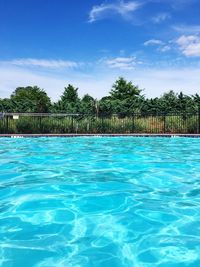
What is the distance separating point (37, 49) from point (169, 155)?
19571 millimetres

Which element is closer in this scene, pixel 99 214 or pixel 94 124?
pixel 99 214

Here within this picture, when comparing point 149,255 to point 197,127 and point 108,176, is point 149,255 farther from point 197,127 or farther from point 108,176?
point 197,127

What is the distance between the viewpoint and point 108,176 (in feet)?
26.7

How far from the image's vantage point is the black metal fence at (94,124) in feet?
66.7

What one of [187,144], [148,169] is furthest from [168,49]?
[148,169]

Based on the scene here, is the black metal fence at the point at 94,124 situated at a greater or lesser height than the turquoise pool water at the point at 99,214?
greater

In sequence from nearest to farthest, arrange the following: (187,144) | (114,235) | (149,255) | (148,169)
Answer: (149,255) < (114,235) < (148,169) < (187,144)

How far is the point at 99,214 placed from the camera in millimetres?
5277

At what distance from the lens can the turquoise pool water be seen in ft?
12.5

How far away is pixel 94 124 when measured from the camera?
2095cm

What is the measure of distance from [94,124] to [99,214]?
1576 cm

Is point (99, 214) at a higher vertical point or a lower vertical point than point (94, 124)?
lower

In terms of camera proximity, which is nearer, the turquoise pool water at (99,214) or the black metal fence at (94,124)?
the turquoise pool water at (99,214)

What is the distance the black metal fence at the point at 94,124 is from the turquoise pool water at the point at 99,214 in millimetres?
10252
